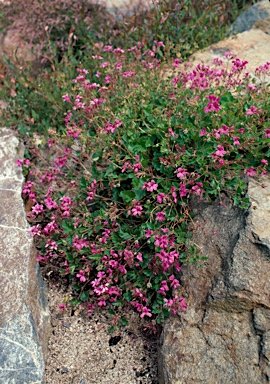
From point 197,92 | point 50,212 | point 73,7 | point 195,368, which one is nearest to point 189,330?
point 195,368

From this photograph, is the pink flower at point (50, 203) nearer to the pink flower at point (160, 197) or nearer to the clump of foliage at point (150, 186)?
the clump of foliage at point (150, 186)

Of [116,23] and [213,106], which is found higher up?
[213,106]

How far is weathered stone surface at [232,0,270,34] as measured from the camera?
536 cm

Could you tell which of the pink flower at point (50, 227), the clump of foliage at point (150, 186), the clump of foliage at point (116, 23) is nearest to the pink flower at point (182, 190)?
the clump of foliage at point (150, 186)

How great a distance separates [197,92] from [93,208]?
3.90 ft

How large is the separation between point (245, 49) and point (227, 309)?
3107mm

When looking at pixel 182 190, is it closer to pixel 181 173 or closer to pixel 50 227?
pixel 181 173

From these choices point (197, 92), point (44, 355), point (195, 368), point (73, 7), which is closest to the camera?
point (195, 368)

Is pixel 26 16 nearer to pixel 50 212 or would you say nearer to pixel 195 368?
pixel 50 212

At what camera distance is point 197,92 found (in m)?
3.45

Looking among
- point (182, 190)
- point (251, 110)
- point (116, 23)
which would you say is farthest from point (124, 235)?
point (116, 23)

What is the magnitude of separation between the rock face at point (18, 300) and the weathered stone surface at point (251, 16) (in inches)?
135

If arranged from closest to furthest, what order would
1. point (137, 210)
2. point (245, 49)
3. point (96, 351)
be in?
point (137, 210), point (96, 351), point (245, 49)

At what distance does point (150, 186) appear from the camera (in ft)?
9.63
